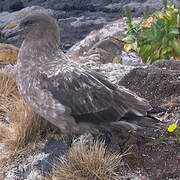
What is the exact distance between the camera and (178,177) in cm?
438

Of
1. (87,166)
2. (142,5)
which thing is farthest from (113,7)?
(87,166)

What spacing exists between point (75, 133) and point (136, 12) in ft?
50.0

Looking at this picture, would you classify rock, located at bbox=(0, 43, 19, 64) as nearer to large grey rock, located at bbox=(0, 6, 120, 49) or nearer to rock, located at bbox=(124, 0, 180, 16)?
large grey rock, located at bbox=(0, 6, 120, 49)

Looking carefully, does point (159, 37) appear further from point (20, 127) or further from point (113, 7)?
point (113, 7)

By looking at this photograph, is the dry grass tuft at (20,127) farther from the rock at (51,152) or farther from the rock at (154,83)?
the rock at (154,83)

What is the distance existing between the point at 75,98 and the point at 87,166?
651 mm

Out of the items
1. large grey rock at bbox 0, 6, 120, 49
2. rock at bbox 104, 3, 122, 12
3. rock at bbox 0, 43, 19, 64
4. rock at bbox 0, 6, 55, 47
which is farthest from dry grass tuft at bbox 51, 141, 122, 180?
rock at bbox 104, 3, 122, 12

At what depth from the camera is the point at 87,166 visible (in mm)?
4469

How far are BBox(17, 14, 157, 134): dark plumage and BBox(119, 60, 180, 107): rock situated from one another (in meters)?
1.04

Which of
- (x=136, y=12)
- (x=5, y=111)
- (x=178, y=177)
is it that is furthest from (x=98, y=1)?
(x=178, y=177)

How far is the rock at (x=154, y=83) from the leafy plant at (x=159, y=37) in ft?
3.38

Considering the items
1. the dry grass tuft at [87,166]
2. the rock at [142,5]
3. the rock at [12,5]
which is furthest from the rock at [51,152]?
the rock at [12,5]

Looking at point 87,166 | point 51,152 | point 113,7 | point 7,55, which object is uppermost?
point 87,166

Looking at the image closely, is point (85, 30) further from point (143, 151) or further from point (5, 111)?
point (143, 151)
